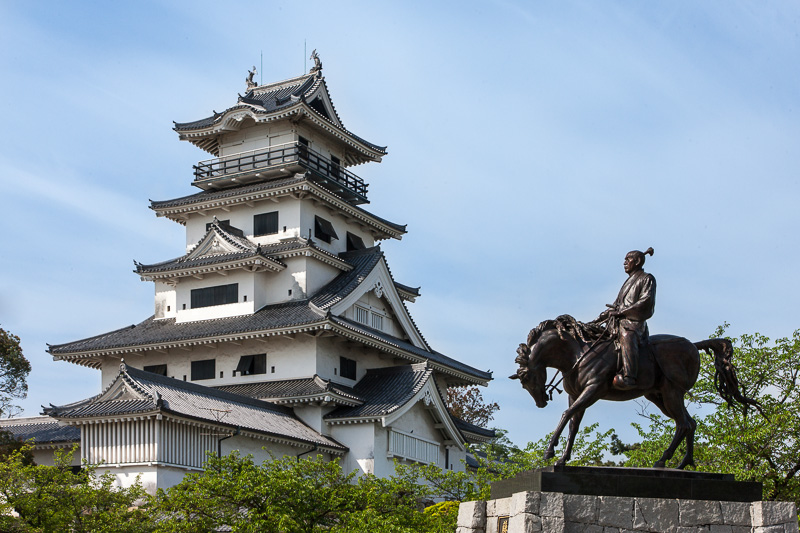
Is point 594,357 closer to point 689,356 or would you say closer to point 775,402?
point 689,356

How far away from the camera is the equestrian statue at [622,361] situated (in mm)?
12992

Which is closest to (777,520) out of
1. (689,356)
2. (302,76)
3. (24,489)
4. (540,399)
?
(689,356)

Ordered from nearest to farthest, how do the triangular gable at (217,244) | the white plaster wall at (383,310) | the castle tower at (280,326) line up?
1. the castle tower at (280,326)
2. the triangular gable at (217,244)
3. the white plaster wall at (383,310)

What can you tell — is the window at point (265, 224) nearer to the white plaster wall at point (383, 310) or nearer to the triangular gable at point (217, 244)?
the triangular gable at point (217, 244)

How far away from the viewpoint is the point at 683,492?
1227 cm

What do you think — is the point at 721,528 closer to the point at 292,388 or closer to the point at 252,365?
the point at 292,388

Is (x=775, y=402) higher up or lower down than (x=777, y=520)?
higher up

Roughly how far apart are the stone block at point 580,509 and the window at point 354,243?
33.9 meters

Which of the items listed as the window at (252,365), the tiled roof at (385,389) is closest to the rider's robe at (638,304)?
the tiled roof at (385,389)

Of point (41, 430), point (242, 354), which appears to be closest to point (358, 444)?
point (242, 354)

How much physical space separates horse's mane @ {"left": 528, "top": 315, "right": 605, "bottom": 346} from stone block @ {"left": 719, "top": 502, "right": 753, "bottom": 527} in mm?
2779

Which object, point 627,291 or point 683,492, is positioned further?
→ point 627,291

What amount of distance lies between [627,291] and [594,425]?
1558cm

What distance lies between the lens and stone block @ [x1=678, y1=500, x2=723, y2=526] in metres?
12.1
